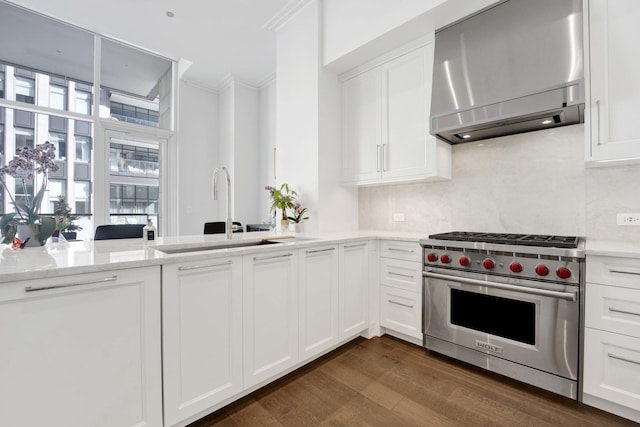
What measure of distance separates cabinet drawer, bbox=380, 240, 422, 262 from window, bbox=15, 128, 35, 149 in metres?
4.40

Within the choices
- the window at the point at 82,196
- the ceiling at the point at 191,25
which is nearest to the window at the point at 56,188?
the window at the point at 82,196

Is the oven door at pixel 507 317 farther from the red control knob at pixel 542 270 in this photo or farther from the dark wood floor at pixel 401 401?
the dark wood floor at pixel 401 401

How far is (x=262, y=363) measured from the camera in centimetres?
172

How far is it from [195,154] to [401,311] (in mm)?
4196

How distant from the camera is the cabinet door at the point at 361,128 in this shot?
2797mm

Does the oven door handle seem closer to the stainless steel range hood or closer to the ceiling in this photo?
the stainless steel range hood

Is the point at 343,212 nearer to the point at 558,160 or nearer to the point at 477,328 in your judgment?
the point at 477,328

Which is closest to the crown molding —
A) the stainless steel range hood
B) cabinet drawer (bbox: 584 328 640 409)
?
the stainless steel range hood

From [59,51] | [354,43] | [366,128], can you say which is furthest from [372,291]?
[59,51]

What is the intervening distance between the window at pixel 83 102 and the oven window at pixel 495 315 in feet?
16.3

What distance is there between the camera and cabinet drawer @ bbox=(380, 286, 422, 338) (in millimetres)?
2332

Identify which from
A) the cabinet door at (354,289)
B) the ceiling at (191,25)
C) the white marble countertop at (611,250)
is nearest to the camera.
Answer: the white marble countertop at (611,250)

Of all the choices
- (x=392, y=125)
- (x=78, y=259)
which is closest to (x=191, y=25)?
(x=392, y=125)

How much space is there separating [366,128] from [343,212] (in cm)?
90
